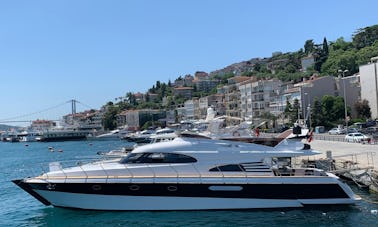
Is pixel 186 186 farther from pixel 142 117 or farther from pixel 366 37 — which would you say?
pixel 142 117

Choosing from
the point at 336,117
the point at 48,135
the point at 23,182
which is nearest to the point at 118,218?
the point at 23,182

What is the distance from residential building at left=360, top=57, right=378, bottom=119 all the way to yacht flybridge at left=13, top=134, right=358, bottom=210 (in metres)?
59.2

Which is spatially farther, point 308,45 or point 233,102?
point 308,45

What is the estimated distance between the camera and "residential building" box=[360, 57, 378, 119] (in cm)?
7275

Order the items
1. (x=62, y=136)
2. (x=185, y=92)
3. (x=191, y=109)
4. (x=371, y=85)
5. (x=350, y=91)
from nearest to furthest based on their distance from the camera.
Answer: (x=371, y=85) → (x=350, y=91) → (x=191, y=109) → (x=62, y=136) → (x=185, y=92)

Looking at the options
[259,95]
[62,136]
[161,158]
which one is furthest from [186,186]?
[62,136]

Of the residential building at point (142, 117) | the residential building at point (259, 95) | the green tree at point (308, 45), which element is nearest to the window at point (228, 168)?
the residential building at point (259, 95)

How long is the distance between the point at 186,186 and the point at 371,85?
64231 millimetres

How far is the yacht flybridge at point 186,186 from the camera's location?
704 inches

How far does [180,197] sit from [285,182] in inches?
166

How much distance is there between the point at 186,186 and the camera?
17.9 m

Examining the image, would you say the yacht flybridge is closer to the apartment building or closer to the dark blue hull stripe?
the dark blue hull stripe

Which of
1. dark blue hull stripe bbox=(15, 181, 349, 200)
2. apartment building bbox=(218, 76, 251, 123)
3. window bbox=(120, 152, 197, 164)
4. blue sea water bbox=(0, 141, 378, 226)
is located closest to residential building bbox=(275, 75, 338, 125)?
apartment building bbox=(218, 76, 251, 123)

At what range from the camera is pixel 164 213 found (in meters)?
17.9
